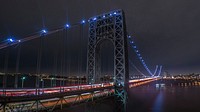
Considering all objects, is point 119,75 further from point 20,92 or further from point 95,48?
point 20,92

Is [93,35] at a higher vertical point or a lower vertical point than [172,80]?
higher

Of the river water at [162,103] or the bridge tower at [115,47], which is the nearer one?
the bridge tower at [115,47]

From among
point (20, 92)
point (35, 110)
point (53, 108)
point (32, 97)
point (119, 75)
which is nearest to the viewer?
point (32, 97)

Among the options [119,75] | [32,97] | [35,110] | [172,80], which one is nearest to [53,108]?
[35,110]

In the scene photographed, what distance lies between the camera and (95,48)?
35062 millimetres

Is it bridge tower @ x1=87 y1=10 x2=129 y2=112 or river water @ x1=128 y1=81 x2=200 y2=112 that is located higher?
bridge tower @ x1=87 y1=10 x2=129 y2=112

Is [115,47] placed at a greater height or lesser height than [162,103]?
greater

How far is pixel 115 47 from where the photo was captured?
109 feet

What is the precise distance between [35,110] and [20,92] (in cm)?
464

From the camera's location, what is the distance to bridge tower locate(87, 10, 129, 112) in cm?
3131

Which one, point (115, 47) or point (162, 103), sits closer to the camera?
point (115, 47)

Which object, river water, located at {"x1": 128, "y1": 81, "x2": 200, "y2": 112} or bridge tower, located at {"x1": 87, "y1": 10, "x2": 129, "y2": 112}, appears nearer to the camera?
bridge tower, located at {"x1": 87, "y1": 10, "x2": 129, "y2": 112}

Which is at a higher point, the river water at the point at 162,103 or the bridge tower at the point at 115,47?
the bridge tower at the point at 115,47

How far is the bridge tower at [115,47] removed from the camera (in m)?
31.3
